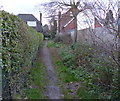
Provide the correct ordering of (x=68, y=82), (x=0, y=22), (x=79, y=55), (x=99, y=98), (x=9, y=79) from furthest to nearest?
1. (x=79, y=55)
2. (x=68, y=82)
3. (x=99, y=98)
4. (x=9, y=79)
5. (x=0, y=22)

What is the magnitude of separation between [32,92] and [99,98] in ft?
6.41

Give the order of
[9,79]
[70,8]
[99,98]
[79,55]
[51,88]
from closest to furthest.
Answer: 1. [9,79]
2. [99,98]
3. [51,88]
4. [79,55]
5. [70,8]

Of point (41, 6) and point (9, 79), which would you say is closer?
point (9, 79)

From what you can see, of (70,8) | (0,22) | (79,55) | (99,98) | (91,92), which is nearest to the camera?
(0,22)

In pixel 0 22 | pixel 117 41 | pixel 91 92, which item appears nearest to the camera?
pixel 0 22

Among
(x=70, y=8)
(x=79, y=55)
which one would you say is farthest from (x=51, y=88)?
(x=70, y=8)

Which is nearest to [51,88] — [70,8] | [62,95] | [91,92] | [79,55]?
[62,95]

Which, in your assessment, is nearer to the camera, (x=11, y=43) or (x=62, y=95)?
(x=11, y=43)

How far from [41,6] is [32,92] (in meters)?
12.5

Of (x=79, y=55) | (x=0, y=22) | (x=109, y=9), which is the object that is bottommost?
(x=79, y=55)

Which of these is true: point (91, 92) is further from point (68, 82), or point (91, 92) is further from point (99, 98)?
point (68, 82)

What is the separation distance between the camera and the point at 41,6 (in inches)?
650

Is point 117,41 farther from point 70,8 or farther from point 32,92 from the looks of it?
point 70,8

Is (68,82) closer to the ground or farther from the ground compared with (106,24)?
closer to the ground
